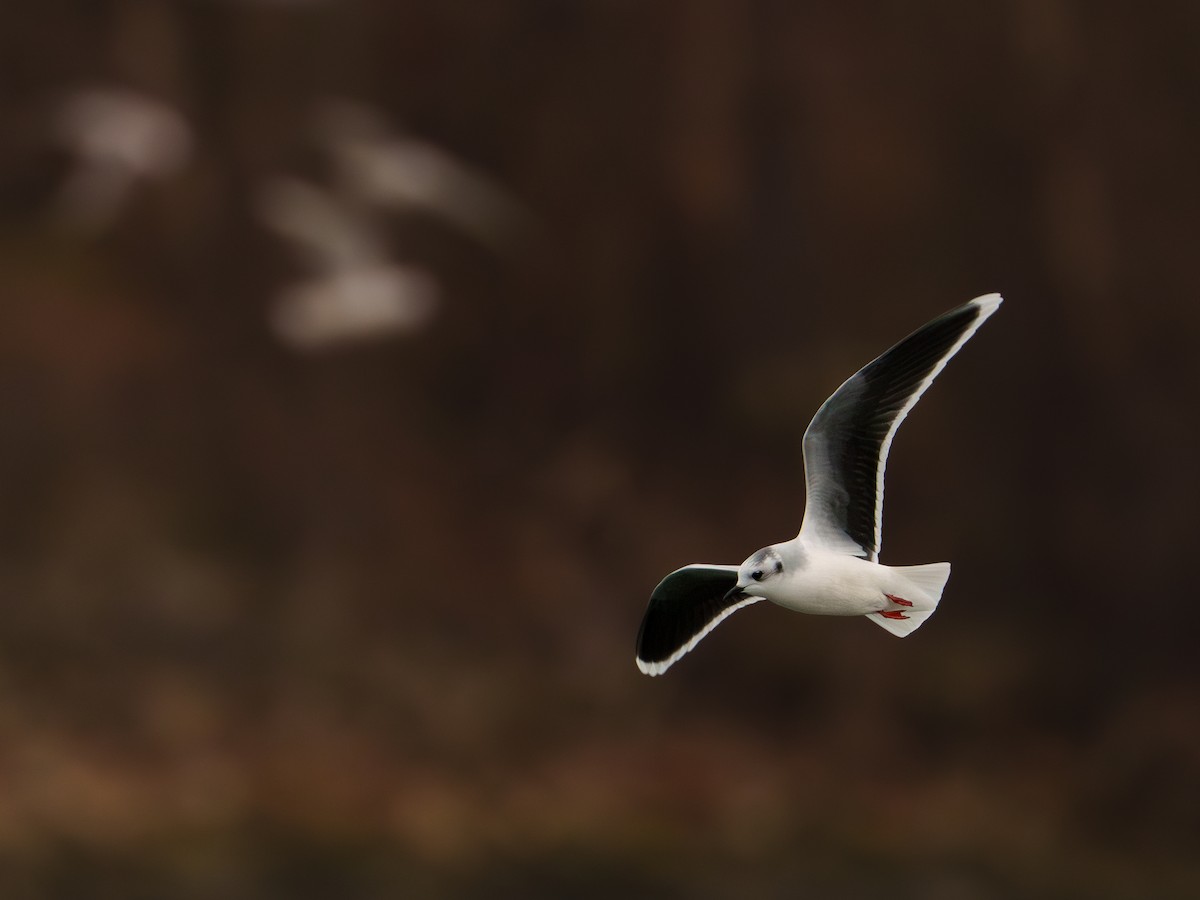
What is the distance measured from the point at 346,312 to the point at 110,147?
38.0 inches

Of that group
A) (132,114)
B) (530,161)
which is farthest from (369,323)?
(132,114)

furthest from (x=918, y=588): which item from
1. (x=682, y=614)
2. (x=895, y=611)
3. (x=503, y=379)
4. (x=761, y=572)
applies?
(x=503, y=379)

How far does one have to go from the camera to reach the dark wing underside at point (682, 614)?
64.0 inches

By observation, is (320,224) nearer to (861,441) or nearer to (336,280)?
(336,280)

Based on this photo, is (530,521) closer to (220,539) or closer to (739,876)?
(220,539)

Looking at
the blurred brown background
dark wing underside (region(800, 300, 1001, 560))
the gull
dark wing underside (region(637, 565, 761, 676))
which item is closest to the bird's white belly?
the gull

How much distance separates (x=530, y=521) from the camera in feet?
15.4

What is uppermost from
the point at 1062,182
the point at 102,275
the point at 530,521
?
the point at 102,275

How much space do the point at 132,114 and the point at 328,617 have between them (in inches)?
74.0

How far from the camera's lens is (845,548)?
5.12 ft

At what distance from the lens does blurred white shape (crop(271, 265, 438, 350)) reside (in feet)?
15.7

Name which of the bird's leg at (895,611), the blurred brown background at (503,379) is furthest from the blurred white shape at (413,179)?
the bird's leg at (895,611)

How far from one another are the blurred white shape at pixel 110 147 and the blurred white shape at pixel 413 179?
53 centimetres

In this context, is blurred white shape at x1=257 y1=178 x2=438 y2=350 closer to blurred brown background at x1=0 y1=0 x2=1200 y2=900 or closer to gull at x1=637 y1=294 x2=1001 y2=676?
blurred brown background at x1=0 y1=0 x2=1200 y2=900
